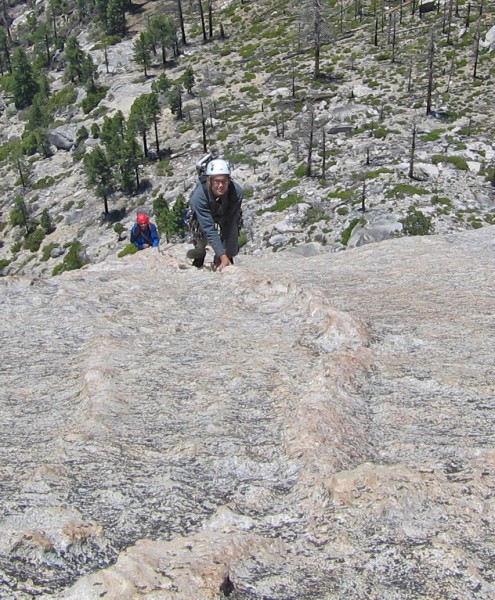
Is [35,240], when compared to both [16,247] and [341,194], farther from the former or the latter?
[341,194]

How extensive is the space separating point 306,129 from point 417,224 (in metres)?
25.4

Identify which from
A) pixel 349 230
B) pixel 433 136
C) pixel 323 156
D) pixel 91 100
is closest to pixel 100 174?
pixel 91 100

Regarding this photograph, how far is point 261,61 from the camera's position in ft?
329

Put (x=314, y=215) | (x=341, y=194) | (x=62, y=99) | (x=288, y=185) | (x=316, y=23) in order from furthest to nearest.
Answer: (x=62, y=99) → (x=316, y=23) → (x=288, y=185) → (x=341, y=194) → (x=314, y=215)

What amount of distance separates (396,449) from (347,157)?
233 feet

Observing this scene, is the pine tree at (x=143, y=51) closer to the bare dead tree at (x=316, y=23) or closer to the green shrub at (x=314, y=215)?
the bare dead tree at (x=316, y=23)

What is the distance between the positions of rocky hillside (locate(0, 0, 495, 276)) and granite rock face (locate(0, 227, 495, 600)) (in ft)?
161

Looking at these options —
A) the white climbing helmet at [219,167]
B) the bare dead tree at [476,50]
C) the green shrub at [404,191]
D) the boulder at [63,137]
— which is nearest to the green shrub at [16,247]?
the boulder at [63,137]

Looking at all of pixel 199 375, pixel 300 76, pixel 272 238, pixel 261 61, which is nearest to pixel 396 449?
pixel 199 375

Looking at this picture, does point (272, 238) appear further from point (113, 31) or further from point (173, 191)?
point (113, 31)

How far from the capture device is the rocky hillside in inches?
2527

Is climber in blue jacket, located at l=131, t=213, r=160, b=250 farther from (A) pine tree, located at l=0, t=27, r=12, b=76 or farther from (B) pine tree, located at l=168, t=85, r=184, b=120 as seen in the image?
(A) pine tree, located at l=0, t=27, r=12, b=76

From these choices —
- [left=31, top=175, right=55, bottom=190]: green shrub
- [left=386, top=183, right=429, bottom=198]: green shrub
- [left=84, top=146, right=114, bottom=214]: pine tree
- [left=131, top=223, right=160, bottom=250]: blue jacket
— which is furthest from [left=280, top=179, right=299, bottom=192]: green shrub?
[left=131, top=223, right=160, bottom=250]: blue jacket

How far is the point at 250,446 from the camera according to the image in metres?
5.52
